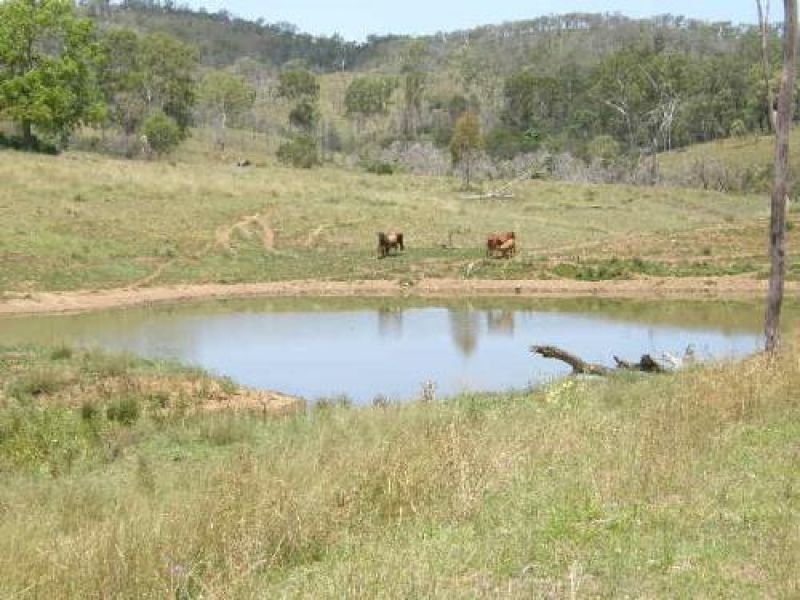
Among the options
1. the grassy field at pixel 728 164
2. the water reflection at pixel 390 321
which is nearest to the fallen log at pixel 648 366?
the water reflection at pixel 390 321

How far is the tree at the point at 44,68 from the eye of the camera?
55219mm

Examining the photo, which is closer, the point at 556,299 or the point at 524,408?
the point at 524,408

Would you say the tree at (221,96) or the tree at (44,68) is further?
the tree at (221,96)

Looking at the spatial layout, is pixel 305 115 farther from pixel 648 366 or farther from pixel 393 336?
pixel 648 366

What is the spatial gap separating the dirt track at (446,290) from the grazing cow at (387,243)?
370cm

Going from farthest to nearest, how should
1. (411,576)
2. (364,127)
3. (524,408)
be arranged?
1. (364,127)
2. (524,408)
3. (411,576)

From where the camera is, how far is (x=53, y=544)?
5.94 meters

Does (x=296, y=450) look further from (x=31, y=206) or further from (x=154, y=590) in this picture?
(x=31, y=206)

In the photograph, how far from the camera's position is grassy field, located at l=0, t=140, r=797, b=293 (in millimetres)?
32219

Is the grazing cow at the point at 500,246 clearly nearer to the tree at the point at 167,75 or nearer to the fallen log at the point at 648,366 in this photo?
the fallen log at the point at 648,366

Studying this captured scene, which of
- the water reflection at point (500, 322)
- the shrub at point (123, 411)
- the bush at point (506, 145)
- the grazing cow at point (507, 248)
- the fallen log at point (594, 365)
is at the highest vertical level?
the bush at point (506, 145)

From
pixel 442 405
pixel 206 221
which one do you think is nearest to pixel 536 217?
pixel 206 221

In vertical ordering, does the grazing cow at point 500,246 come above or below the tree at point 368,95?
below

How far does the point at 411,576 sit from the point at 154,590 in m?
1.25
